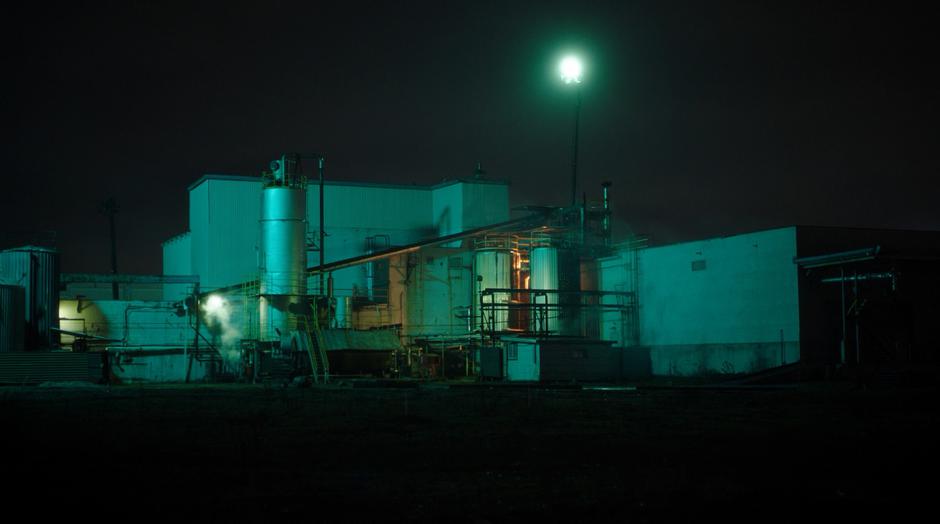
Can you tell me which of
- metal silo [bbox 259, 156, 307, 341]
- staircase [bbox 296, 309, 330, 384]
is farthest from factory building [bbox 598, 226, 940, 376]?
metal silo [bbox 259, 156, 307, 341]

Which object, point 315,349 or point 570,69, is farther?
point 570,69

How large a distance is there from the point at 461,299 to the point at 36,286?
23308 millimetres

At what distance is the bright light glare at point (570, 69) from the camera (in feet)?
178

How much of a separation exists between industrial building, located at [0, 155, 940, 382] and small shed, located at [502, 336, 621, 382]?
0.08 meters

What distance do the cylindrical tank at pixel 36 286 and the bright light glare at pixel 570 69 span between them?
29.7 m

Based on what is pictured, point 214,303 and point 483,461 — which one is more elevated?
point 214,303

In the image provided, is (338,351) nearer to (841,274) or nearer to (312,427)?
(841,274)

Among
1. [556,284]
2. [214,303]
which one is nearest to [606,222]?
[556,284]

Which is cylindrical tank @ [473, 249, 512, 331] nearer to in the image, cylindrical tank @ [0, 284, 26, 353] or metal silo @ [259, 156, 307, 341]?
metal silo @ [259, 156, 307, 341]

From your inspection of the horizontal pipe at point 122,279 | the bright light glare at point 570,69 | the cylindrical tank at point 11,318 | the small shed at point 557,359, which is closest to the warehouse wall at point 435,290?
the small shed at point 557,359

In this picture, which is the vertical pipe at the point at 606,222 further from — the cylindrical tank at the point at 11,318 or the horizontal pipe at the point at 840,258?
the cylindrical tank at the point at 11,318

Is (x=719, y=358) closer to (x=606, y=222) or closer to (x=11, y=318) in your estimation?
(x=606, y=222)

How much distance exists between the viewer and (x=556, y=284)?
52.2 meters

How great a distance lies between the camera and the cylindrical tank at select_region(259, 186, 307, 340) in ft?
166
